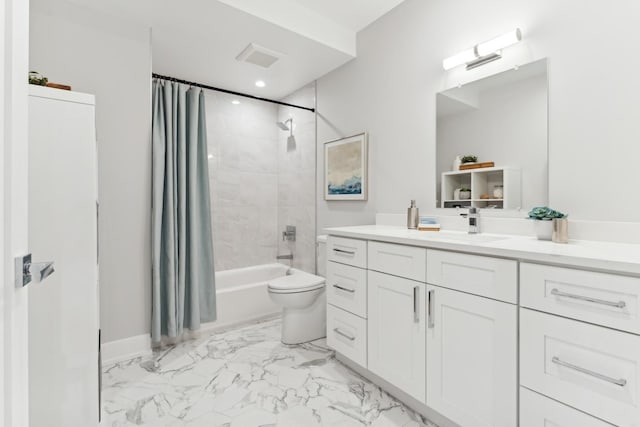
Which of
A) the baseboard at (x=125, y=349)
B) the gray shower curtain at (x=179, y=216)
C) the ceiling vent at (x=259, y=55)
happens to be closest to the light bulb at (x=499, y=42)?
the ceiling vent at (x=259, y=55)

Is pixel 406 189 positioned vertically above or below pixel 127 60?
below

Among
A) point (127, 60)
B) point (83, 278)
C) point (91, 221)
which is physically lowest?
point (83, 278)

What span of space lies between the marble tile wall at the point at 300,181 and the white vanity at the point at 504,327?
4.71 feet

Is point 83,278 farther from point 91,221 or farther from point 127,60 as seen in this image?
point 127,60

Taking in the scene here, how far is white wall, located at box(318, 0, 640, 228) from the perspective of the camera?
1.37 m

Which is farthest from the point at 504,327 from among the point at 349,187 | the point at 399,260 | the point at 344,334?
the point at 349,187

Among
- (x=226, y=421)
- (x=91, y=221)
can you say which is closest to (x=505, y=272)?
(x=226, y=421)

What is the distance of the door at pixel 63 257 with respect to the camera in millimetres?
1252

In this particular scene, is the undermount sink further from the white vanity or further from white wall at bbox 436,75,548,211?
white wall at bbox 436,75,548,211

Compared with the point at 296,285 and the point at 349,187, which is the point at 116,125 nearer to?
the point at 296,285

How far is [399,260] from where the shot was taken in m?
1.65

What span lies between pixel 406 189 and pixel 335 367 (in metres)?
1.32

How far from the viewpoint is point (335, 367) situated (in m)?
2.10

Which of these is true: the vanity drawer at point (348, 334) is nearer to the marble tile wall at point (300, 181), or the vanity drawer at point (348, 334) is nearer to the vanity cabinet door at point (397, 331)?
the vanity cabinet door at point (397, 331)
